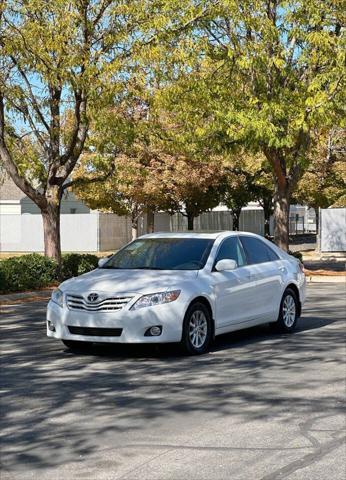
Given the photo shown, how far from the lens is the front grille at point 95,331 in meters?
9.99

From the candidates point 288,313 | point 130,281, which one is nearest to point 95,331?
point 130,281

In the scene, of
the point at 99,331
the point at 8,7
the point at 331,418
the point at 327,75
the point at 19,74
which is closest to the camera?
the point at 331,418

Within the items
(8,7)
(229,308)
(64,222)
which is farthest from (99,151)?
(64,222)

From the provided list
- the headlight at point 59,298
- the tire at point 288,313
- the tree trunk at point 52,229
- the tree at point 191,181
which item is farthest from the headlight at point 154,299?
the tree at point 191,181

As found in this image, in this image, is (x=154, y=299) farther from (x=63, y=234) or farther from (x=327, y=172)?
(x=63, y=234)

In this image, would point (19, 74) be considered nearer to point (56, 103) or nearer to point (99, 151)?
point (56, 103)

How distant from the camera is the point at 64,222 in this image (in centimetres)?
4750

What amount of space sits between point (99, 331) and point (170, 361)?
95cm

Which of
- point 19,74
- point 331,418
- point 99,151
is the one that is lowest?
point 331,418

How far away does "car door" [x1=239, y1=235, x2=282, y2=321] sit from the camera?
11.9 meters

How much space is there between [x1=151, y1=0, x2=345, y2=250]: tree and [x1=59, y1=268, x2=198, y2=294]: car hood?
10483 millimetres

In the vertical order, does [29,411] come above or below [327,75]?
below

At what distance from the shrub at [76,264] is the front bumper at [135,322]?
11910mm

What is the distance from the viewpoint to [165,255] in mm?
11344
